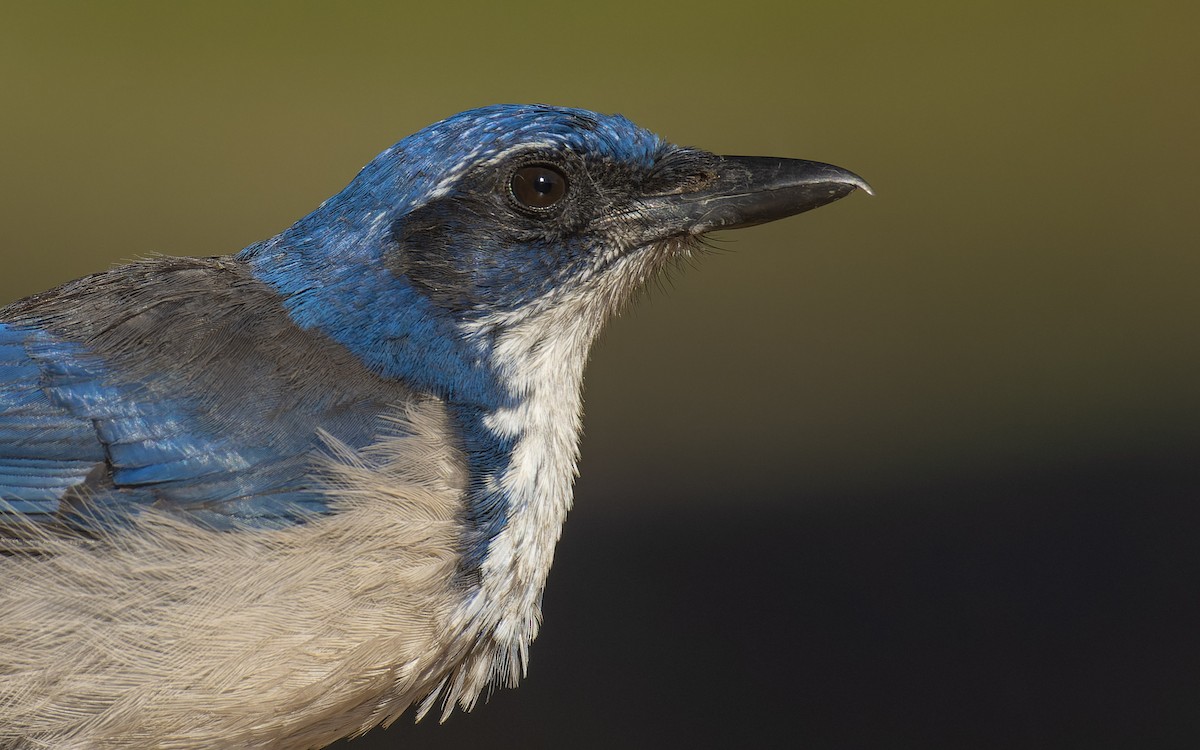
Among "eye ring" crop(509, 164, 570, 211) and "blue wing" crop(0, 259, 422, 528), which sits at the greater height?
"eye ring" crop(509, 164, 570, 211)

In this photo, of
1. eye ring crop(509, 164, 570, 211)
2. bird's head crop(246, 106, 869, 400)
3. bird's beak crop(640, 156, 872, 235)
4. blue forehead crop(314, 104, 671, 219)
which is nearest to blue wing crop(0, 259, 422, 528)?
bird's head crop(246, 106, 869, 400)

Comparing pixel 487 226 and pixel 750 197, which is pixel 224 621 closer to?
pixel 487 226

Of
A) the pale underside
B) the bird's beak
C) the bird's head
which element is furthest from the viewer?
the bird's beak

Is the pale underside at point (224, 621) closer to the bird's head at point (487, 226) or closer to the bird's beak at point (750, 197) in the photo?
the bird's head at point (487, 226)

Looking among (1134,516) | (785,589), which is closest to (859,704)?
(785,589)

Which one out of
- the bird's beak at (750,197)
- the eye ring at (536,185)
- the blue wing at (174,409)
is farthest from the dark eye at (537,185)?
the blue wing at (174,409)

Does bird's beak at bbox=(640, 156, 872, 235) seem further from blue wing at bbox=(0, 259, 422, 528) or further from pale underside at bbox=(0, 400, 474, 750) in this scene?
pale underside at bbox=(0, 400, 474, 750)

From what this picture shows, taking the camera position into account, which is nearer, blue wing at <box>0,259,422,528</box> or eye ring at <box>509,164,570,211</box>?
blue wing at <box>0,259,422,528</box>

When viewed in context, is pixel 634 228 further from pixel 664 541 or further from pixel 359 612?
pixel 664 541
